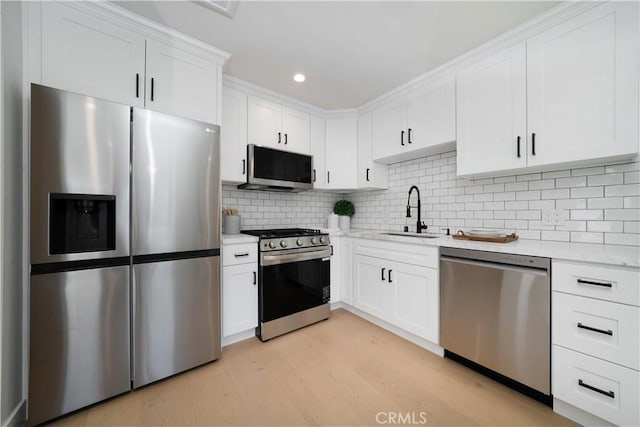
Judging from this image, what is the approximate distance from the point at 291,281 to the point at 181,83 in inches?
75.2

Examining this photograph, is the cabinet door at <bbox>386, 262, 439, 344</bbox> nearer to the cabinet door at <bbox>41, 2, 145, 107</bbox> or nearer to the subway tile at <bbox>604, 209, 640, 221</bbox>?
the subway tile at <bbox>604, 209, 640, 221</bbox>

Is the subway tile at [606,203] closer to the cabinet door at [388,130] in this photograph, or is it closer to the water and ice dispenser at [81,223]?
the cabinet door at [388,130]

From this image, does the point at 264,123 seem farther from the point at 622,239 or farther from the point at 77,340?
the point at 622,239

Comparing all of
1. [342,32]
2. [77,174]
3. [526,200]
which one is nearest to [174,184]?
[77,174]

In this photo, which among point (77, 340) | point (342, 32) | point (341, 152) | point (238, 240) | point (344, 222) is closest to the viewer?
point (77, 340)

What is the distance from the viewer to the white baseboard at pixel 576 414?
135 centimetres

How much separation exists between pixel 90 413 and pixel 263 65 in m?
2.74

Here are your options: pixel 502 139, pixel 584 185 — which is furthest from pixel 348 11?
pixel 584 185

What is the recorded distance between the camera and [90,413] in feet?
4.81

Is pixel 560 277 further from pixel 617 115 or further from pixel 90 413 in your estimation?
pixel 90 413

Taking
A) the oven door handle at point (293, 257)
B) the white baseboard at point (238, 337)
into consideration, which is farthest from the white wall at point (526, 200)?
the white baseboard at point (238, 337)

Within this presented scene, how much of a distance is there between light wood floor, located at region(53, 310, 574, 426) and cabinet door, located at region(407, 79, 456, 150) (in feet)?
6.26

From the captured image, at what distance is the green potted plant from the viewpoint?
3.50m

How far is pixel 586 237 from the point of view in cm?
176
